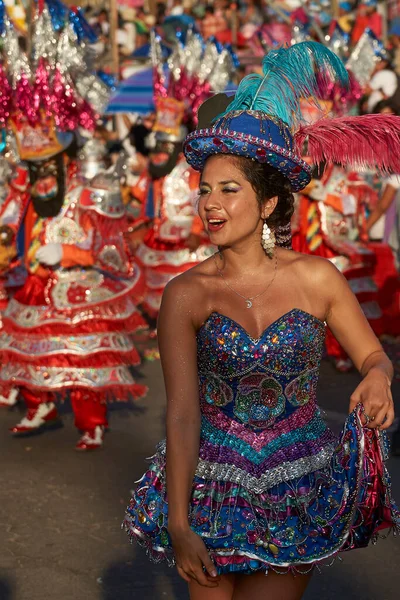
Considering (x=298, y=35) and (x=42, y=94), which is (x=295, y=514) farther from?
(x=298, y=35)

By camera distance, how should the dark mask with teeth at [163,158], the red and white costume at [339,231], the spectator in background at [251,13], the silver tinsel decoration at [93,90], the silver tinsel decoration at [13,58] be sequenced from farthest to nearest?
the spectator in background at [251,13] < the dark mask with teeth at [163,158] < the red and white costume at [339,231] < the silver tinsel decoration at [93,90] < the silver tinsel decoration at [13,58]

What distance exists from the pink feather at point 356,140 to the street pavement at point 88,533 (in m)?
2.09

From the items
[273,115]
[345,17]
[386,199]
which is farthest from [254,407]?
[345,17]

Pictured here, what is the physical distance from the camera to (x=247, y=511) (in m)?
3.05

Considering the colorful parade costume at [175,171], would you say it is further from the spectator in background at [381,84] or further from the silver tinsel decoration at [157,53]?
the spectator in background at [381,84]

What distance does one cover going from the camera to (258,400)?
3.15m

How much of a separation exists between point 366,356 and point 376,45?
10108mm

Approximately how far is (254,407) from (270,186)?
2.16 feet

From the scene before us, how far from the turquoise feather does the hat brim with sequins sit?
0.09 m

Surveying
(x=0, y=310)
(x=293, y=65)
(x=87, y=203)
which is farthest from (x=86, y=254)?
(x=293, y=65)

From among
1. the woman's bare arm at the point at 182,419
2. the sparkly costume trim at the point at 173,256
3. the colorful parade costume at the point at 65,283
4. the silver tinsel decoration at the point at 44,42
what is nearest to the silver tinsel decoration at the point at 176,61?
the sparkly costume trim at the point at 173,256

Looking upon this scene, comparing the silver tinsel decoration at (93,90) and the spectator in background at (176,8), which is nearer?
the silver tinsel decoration at (93,90)

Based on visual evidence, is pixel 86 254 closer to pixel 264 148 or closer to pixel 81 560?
pixel 81 560

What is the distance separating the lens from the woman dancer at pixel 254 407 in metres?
3.01
